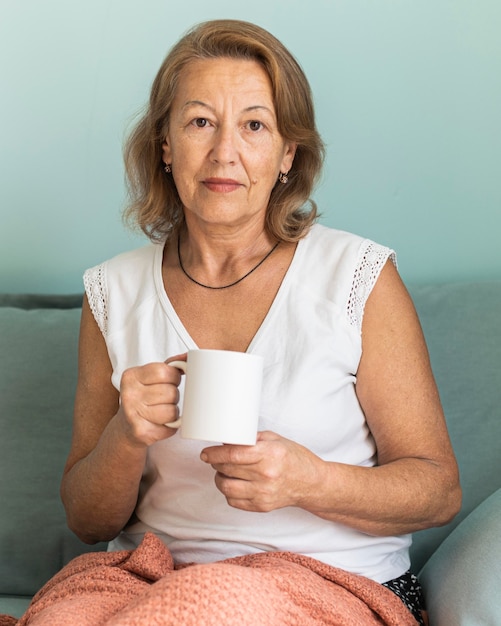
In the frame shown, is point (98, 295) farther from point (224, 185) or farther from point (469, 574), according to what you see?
point (469, 574)

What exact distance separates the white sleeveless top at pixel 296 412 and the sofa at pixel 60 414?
0.20 m

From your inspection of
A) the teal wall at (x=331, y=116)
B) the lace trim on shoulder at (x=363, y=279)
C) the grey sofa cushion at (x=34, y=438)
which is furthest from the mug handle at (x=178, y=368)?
the teal wall at (x=331, y=116)

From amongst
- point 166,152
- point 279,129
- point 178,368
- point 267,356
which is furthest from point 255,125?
point 178,368

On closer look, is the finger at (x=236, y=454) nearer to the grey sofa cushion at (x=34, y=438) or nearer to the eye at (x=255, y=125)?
the eye at (x=255, y=125)

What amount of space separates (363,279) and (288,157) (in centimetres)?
27

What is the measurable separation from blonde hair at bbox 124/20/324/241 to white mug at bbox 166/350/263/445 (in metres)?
0.51

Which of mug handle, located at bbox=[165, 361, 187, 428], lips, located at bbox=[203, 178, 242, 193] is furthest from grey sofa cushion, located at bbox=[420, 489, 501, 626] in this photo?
lips, located at bbox=[203, 178, 242, 193]

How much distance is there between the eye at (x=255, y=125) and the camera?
1.53 metres

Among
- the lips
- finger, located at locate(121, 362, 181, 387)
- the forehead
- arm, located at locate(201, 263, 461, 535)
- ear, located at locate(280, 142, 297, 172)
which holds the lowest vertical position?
arm, located at locate(201, 263, 461, 535)

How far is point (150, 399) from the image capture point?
126 cm

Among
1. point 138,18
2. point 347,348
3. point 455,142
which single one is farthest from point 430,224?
point 138,18

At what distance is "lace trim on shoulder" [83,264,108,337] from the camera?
65.3 inches

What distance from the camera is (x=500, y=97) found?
6.46 ft

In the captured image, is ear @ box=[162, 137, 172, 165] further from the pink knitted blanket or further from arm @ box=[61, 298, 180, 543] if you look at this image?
the pink knitted blanket
